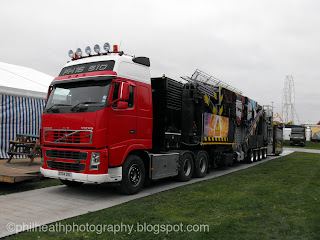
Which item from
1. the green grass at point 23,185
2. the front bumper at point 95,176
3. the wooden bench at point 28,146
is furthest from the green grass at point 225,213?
the wooden bench at point 28,146

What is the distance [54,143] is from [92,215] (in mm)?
2519

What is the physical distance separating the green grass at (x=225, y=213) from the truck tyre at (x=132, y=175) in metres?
0.60

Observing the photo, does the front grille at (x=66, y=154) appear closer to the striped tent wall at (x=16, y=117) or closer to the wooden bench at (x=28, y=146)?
the wooden bench at (x=28, y=146)

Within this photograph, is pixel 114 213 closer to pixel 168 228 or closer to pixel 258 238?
pixel 168 228

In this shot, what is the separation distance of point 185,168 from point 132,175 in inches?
116

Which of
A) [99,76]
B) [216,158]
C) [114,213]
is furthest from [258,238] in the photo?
[216,158]

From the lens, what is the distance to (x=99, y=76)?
7391mm

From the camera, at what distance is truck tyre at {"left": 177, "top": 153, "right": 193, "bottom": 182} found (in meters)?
10.0

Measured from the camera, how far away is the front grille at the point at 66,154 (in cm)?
704

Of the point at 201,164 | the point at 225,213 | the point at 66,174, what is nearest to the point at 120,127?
the point at 66,174

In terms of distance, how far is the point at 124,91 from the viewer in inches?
281

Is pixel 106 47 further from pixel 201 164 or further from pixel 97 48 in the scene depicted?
pixel 201 164

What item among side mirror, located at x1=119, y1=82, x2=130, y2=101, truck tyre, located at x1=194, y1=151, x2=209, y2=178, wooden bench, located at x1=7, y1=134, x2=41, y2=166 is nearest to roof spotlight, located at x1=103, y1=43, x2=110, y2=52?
side mirror, located at x1=119, y1=82, x2=130, y2=101

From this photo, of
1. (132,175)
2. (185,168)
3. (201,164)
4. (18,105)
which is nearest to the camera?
(132,175)
